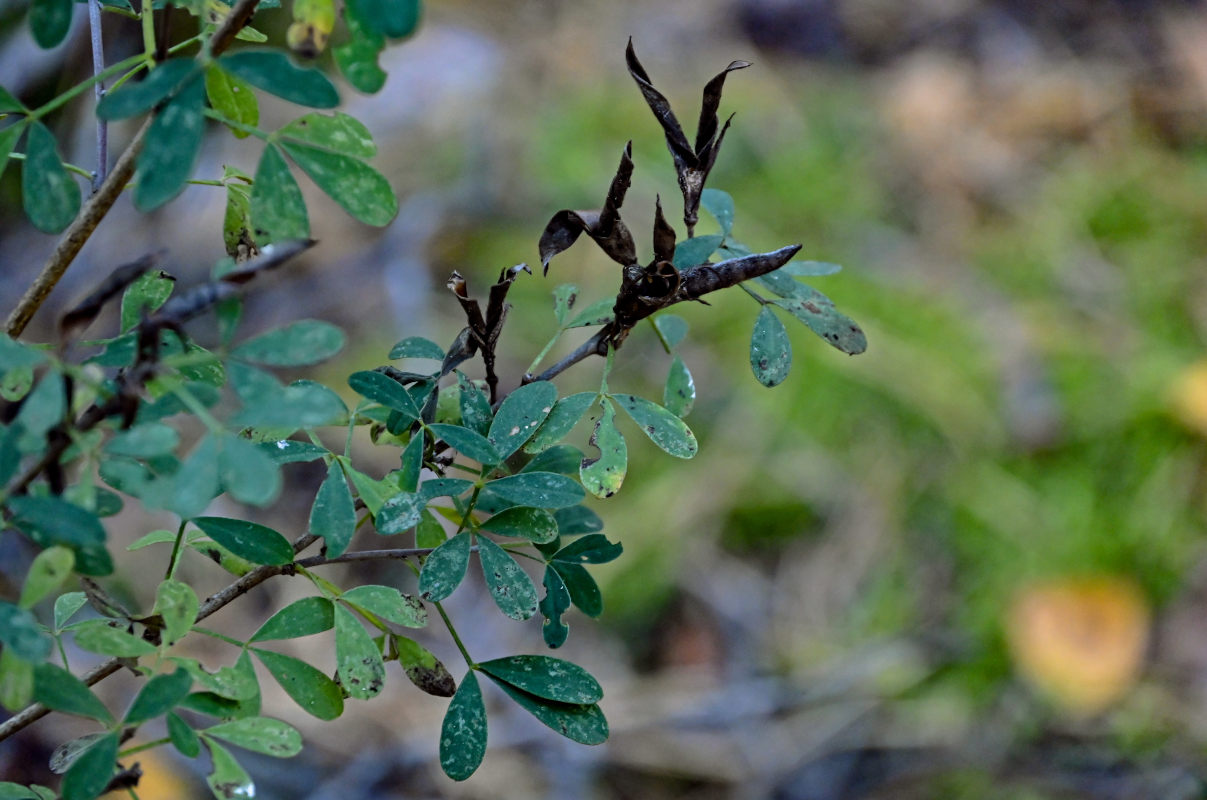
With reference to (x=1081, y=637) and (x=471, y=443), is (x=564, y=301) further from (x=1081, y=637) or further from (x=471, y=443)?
(x=1081, y=637)

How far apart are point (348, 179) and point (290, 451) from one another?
0.55 ft

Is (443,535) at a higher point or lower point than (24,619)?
higher

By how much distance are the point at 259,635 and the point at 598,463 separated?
0.22m

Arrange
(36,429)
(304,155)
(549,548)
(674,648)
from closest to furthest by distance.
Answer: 1. (36,429)
2. (304,155)
3. (549,548)
4. (674,648)

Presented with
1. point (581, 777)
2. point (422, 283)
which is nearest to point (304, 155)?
point (581, 777)

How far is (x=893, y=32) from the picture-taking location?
3318 millimetres

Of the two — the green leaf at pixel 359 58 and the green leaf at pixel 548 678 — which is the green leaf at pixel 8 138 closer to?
the green leaf at pixel 359 58

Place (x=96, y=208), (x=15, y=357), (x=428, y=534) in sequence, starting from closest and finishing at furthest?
(x=15, y=357) < (x=96, y=208) < (x=428, y=534)

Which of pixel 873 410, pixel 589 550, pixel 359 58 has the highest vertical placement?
pixel 873 410

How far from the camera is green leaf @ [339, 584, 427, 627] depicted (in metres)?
0.57

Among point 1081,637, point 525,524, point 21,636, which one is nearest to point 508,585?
point 525,524

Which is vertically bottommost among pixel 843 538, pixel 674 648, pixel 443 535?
pixel 443 535

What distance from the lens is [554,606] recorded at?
2.08ft

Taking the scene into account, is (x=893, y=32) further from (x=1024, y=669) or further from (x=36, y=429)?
(x=36, y=429)
